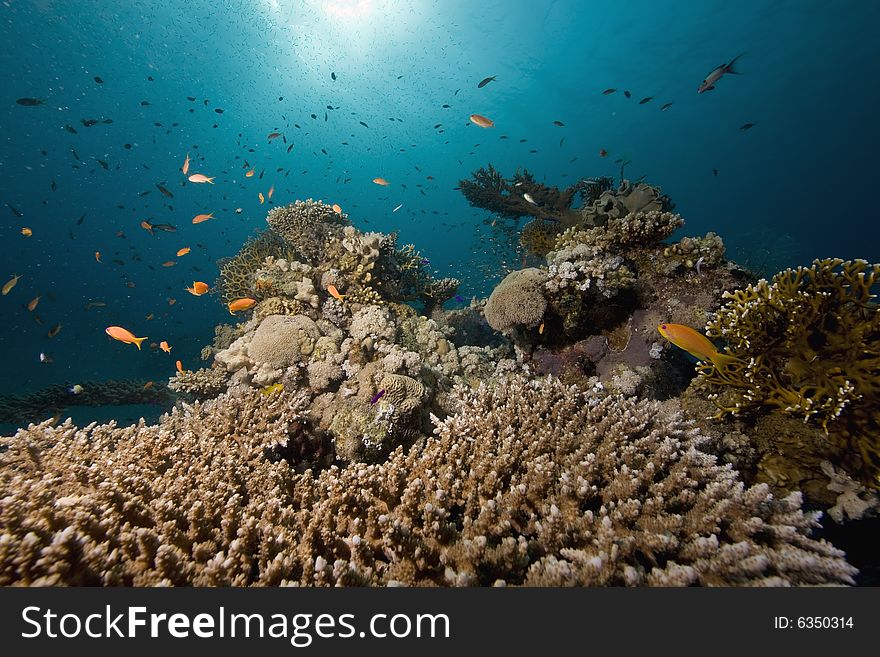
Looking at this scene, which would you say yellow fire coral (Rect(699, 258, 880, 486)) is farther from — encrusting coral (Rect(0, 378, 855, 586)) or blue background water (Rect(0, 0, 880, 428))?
blue background water (Rect(0, 0, 880, 428))

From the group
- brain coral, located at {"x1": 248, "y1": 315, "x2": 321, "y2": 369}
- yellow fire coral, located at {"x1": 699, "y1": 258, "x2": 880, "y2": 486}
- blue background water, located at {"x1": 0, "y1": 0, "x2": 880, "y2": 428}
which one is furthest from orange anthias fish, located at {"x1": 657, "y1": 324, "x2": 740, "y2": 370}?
blue background water, located at {"x1": 0, "y1": 0, "x2": 880, "y2": 428}

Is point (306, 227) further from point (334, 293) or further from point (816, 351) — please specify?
point (816, 351)

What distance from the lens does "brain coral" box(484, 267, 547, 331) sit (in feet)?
17.8

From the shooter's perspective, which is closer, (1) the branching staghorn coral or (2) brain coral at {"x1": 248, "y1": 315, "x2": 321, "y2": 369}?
(2) brain coral at {"x1": 248, "y1": 315, "x2": 321, "y2": 369}

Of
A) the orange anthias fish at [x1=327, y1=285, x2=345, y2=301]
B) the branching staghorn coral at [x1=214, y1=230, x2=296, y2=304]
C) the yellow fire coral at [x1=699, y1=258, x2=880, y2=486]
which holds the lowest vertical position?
the yellow fire coral at [x1=699, y1=258, x2=880, y2=486]

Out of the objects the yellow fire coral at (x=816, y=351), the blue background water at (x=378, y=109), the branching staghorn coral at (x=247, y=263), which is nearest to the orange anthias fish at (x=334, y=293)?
the branching staghorn coral at (x=247, y=263)

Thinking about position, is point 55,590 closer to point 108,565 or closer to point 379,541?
point 108,565

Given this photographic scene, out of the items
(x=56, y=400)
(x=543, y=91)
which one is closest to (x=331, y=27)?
(x=543, y=91)

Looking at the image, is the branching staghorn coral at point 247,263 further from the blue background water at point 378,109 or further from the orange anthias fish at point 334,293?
the blue background water at point 378,109

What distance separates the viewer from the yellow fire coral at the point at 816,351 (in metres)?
→ 3.06

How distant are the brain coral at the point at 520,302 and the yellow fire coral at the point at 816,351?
2.29 metres

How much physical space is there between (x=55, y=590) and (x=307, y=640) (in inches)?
50.0

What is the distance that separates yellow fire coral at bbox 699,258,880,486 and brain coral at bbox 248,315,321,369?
5556 millimetres

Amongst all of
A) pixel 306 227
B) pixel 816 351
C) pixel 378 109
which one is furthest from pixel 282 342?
pixel 378 109
